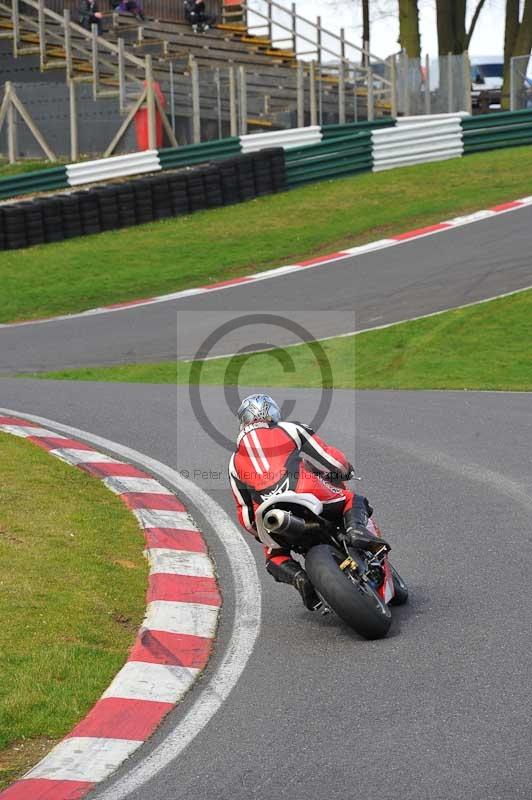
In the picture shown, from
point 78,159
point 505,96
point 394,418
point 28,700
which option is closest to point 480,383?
point 394,418

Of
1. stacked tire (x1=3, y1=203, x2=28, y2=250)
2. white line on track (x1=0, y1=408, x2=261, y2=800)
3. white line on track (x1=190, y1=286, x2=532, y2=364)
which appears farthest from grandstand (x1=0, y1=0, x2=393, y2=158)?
white line on track (x1=0, y1=408, x2=261, y2=800)

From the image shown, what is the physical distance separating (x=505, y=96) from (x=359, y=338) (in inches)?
849

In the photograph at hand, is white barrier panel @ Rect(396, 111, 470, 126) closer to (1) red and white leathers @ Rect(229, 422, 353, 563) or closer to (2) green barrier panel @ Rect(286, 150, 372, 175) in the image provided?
(2) green barrier panel @ Rect(286, 150, 372, 175)

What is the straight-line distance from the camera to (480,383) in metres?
14.8

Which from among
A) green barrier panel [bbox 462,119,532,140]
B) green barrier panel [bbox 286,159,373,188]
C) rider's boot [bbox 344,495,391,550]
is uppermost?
green barrier panel [bbox 462,119,532,140]

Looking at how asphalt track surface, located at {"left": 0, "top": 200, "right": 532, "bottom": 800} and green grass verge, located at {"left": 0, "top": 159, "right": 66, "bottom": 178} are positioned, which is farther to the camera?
green grass verge, located at {"left": 0, "top": 159, "right": 66, "bottom": 178}

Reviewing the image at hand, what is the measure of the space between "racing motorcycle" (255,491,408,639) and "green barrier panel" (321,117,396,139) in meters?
22.4

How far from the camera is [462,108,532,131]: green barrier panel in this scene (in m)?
29.7

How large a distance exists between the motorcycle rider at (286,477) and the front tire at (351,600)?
0.25 meters

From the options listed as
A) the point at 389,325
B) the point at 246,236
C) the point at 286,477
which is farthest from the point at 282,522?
the point at 246,236

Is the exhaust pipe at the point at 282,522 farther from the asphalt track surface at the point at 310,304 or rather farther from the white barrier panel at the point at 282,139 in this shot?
the white barrier panel at the point at 282,139

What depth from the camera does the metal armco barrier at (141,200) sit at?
953 inches

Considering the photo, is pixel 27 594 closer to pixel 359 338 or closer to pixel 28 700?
pixel 28 700

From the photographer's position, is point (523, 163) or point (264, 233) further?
point (523, 163)
